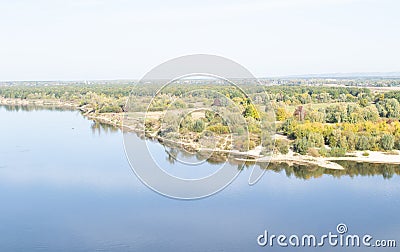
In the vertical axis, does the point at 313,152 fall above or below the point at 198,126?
below

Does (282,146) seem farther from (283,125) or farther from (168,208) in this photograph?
(168,208)

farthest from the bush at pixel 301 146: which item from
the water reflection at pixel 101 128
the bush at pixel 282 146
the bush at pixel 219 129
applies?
the water reflection at pixel 101 128

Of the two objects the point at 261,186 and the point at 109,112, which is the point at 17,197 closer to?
the point at 261,186

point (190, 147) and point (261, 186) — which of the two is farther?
point (190, 147)

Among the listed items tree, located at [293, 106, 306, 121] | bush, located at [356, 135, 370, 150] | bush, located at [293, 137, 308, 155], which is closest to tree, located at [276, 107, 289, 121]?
tree, located at [293, 106, 306, 121]

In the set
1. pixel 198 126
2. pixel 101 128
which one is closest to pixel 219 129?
pixel 198 126

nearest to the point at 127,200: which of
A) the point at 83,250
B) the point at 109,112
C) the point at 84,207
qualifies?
the point at 84,207

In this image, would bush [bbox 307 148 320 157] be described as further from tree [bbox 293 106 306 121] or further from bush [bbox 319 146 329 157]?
tree [bbox 293 106 306 121]

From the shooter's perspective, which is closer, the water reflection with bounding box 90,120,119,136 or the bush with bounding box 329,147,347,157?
the bush with bounding box 329,147,347,157
